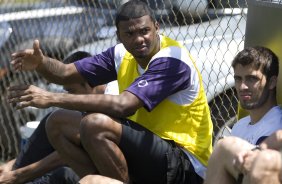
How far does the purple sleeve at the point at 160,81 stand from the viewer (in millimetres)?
4859

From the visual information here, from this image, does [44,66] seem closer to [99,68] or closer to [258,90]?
[99,68]

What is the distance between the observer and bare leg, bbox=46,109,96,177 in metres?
4.98

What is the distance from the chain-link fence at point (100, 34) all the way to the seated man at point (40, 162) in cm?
82

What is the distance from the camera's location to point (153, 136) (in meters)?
4.83

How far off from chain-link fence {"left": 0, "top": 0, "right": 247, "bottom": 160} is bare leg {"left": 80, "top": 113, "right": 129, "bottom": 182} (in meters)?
1.33

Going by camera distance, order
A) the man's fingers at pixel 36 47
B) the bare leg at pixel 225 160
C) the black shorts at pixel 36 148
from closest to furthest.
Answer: the bare leg at pixel 225 160 < the man's fingers at pixel 36 47 < the black shorts at pixel 36 148

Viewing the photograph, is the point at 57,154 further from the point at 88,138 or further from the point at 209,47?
the point at 209,47

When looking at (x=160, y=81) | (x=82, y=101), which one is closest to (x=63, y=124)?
(x=82, y=101)

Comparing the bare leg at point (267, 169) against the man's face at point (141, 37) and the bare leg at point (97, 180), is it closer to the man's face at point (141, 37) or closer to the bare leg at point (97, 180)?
the bare leg at point (97, 180)

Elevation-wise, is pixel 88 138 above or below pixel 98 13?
below

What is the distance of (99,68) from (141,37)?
1.84 ft

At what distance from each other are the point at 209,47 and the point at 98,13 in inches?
51.4

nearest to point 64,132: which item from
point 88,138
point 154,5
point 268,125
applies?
point 88,138

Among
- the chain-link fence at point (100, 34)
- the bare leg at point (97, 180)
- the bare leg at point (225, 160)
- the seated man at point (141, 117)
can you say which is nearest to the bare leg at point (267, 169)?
the bare leg at point (225, 160)
